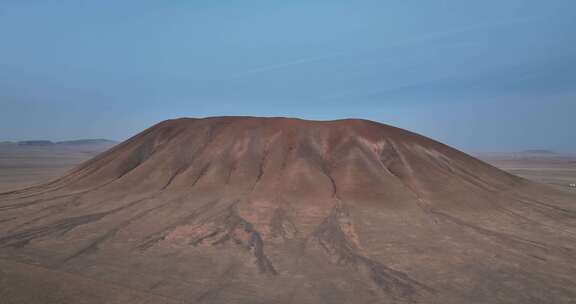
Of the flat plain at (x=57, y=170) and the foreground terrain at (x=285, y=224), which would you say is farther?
the flat plain at (x=57, y=170)

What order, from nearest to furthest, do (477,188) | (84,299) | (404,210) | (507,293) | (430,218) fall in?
(84,299) < (507,293) < (430,218) < (404,210) < (477,188)

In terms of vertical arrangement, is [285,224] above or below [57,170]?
above

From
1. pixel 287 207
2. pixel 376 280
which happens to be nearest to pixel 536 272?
pixel 376 280

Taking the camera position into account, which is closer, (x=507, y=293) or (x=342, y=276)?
(x=507, y=293)

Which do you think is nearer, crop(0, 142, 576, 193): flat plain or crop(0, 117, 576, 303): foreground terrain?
→ crop(0, 117, 576, 303): foreground terrain

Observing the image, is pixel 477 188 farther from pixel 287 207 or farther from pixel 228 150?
pixel 228 150

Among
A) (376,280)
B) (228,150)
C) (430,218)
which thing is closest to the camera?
(376,280)

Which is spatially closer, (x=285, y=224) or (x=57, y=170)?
(x=285, y=224)

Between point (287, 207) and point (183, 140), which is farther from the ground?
point (183, 140)
